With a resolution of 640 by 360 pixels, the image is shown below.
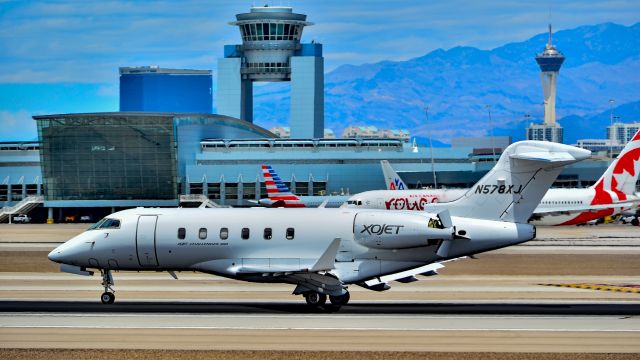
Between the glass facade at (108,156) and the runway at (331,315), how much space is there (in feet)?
409

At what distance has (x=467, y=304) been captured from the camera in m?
50.2

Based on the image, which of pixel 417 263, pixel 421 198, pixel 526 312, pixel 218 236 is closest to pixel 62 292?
pixel 218 236

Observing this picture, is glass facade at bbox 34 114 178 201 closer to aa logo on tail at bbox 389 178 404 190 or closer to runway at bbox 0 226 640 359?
aa logo on tail at bbox 389 178 404 190

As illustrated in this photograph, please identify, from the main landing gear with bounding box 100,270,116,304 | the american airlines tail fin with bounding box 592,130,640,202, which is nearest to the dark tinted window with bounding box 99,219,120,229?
the main landing gear with bounding box 100,270,116,304

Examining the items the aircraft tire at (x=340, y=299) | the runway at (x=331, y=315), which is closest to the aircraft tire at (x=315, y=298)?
the aircraft tire at (x=340, y=299)

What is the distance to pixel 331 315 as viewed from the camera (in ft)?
151

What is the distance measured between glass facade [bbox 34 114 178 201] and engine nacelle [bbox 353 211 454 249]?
14466 centimetres

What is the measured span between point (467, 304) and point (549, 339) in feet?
33.6

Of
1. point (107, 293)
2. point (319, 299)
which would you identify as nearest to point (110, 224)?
point (107, 293)

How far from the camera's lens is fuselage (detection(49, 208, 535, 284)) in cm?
4806

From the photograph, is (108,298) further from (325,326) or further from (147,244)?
(325,326)

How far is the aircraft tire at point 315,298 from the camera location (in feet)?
156

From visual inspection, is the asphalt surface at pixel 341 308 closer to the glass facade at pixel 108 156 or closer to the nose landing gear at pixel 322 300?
the nose landing gear at pixel 322 300

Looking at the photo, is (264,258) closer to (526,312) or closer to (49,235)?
(526,312)
